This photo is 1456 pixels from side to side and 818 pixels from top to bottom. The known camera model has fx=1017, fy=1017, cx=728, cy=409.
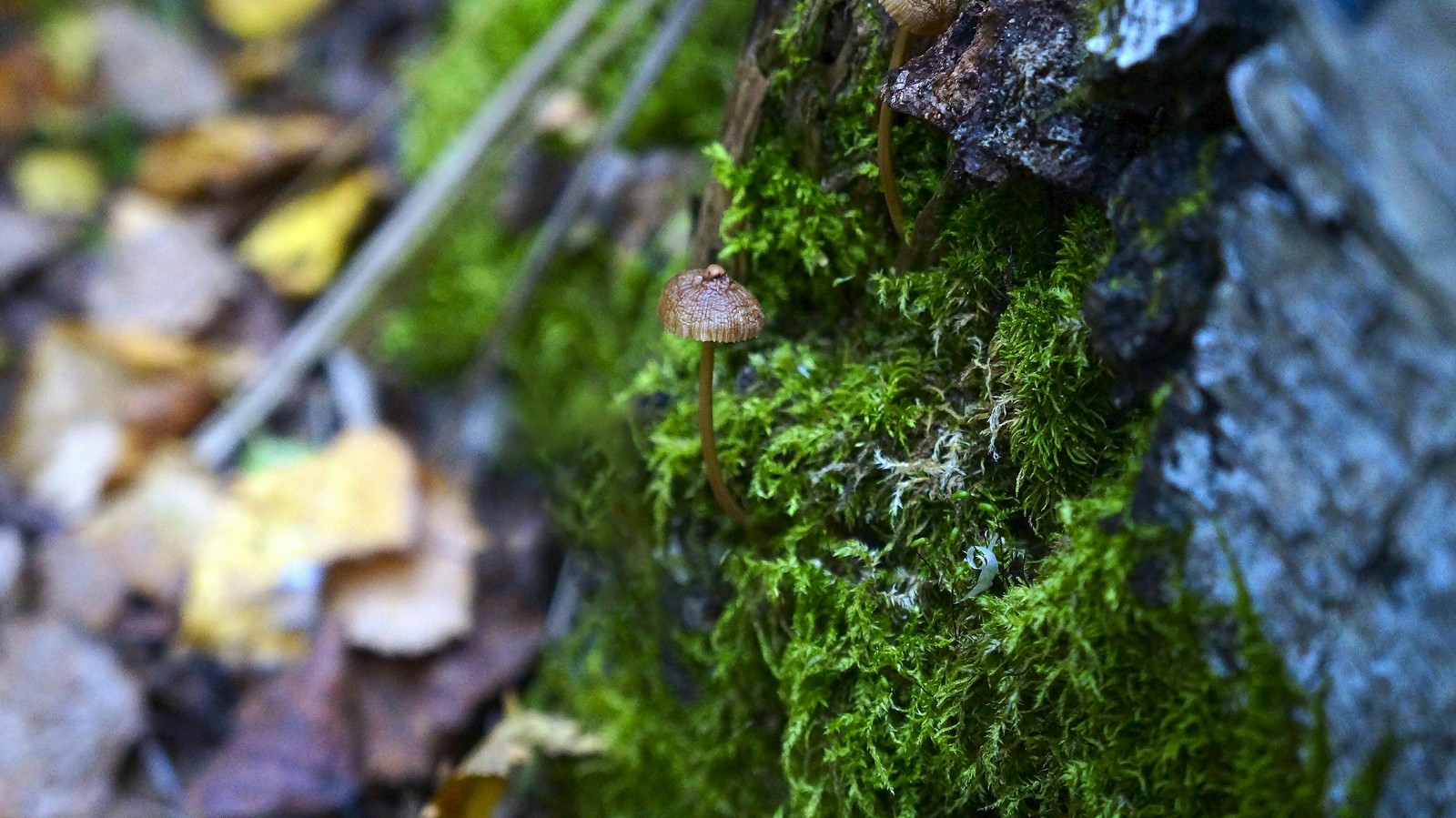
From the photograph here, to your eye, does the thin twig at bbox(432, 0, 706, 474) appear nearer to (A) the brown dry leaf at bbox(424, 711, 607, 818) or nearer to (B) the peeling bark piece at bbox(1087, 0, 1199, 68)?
(A) the brown dry leaf at bbox(424, 711, 607, 818)

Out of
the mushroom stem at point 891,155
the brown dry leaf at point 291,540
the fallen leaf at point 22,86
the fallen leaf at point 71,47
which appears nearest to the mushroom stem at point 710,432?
the mushroom stem at point 891,155

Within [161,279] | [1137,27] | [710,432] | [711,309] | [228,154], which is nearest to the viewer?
[1137,27]

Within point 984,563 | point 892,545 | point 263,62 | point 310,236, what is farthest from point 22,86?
point 984,563

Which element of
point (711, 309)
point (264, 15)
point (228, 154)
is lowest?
point (228, 154)

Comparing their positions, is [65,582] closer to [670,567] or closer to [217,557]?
[217,557]

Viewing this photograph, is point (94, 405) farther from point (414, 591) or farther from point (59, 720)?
point (414, 591)

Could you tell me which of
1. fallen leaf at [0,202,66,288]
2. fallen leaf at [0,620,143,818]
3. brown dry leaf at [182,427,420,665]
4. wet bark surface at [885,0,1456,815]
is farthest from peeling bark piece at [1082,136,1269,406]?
fallen leaf at [0,202,66,288]

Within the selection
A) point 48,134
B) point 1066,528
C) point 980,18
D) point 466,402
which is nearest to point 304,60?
point 48,134

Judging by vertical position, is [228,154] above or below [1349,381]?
below

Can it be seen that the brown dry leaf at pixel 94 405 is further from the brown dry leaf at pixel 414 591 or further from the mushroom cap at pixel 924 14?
the mushroom cap at pixel 924 14
